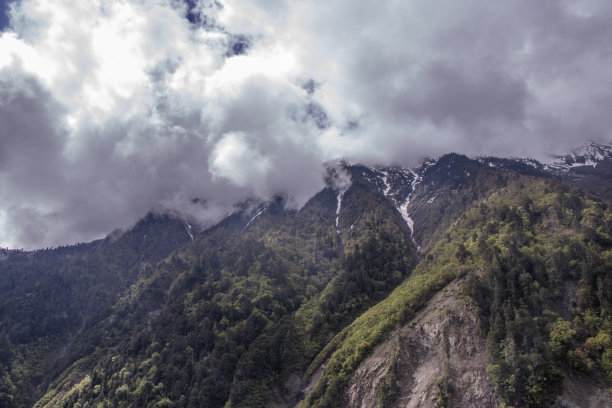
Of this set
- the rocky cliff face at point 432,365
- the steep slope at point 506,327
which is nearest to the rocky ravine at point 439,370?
the rocky cliff face at point 432,365

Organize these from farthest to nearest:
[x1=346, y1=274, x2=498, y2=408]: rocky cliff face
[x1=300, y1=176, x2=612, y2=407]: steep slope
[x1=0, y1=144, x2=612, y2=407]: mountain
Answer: [x1=346, y1=274, x2=498, y2=408]: rocky cliff face → [x1=0, y1=144, x2=612, y2=407]: mountain → [x1=300, y1=176, x2=612, y2=407]: steep slope

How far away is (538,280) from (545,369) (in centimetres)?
3374

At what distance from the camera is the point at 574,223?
438ft

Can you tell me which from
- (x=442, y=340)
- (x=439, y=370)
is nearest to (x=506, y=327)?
(x=442, y=340)

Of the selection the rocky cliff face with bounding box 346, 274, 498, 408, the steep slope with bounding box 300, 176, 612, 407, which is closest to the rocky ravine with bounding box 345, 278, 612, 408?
the rocky cliff face with bounding box 346, 274, 498, 408

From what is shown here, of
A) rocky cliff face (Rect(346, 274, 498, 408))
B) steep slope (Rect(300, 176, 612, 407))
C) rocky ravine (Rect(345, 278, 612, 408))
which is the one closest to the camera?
rocky ravine (Rect(345, 278, 612, 408))

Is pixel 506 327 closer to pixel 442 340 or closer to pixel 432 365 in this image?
pixel 442 340

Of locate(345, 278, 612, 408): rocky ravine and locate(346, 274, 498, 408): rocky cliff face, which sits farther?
locate(346, 274, 498, 408): rocky cliff face

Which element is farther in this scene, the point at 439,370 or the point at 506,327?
the point at 439,370

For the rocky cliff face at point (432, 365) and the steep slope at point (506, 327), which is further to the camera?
the rocky cliff face at point (432, 365)

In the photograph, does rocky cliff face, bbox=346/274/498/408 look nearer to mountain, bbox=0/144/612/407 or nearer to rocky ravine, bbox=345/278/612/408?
rocky ravine, bbox=345/278/612/408

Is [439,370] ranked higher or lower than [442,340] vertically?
lower

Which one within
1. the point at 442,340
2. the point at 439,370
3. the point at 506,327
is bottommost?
the point at 439,370

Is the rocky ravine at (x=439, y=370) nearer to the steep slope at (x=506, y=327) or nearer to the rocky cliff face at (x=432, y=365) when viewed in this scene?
the rocky cliff face at (x=432, y=365)
